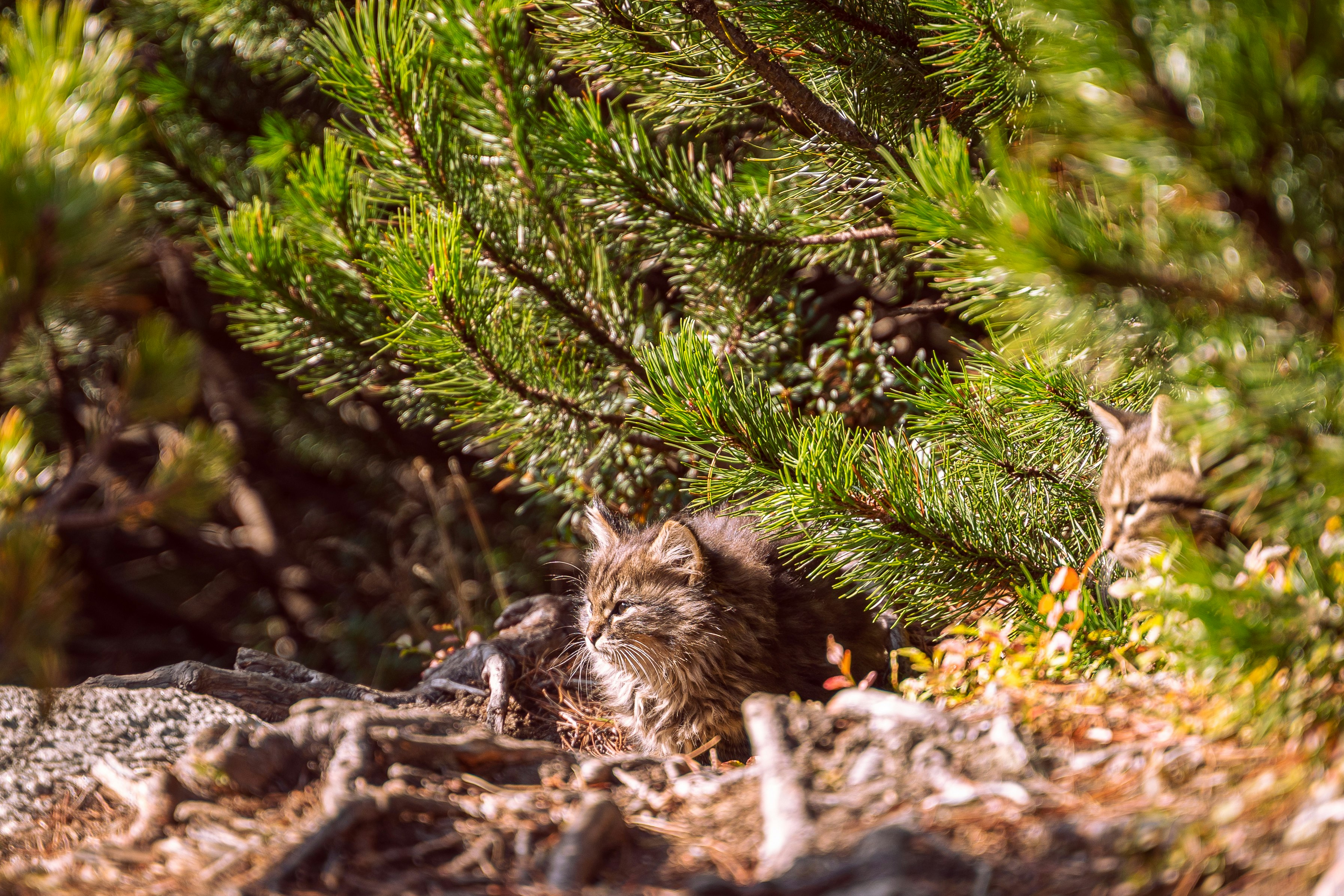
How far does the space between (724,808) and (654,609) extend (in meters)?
1.43

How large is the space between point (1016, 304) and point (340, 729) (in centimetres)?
172

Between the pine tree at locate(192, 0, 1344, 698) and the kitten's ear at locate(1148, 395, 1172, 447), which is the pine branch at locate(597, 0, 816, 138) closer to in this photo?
the pine tree at locate(192, 0, 1344, 698)

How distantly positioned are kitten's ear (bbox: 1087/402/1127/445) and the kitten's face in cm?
135

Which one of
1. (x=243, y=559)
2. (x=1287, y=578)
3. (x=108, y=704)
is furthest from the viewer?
(x=243, y=559)

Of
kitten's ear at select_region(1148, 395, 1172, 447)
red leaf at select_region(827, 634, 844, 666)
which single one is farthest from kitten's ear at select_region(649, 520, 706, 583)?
kitten's ear at select_region(1148, 395, 1172, 447)

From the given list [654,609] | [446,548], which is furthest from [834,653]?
[446,548]

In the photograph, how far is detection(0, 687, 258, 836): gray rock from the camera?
A: 2303 mm

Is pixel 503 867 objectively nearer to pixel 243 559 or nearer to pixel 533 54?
pixel 533 54

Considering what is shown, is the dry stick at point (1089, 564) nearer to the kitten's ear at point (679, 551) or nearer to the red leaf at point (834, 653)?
A: the red leaf at point (834, 653)

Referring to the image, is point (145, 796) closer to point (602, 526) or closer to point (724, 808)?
point (724, 808)

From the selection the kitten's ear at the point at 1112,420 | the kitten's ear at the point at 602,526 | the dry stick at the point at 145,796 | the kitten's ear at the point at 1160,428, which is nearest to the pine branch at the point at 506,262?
the kitten's ear at the point at 602,526

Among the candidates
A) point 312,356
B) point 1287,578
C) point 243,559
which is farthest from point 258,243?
point 243,559

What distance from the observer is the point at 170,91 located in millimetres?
3781

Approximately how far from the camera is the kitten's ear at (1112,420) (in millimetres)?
2336
